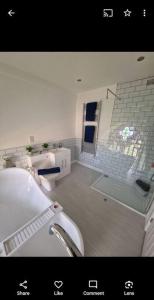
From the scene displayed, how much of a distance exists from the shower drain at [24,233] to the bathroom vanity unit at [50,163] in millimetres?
993

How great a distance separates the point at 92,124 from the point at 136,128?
0.99 meters

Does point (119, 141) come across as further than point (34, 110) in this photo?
Yes

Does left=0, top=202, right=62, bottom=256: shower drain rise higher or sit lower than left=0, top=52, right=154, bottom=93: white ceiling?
lower

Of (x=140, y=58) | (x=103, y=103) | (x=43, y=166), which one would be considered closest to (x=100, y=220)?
(x=43, y=166)

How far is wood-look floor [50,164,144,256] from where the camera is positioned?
1108mm

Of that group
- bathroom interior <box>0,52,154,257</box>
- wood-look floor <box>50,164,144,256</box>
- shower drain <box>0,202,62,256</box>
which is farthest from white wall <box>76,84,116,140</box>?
shower drain <box>0,202,62,256</box>

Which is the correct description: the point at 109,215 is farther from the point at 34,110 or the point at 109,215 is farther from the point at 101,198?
the point at 34,110

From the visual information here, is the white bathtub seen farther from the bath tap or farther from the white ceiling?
the white ceiling

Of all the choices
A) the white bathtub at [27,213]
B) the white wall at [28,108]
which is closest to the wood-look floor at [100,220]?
the white bathtub at [27,213]

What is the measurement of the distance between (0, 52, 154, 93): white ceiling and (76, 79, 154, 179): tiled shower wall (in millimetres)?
243
